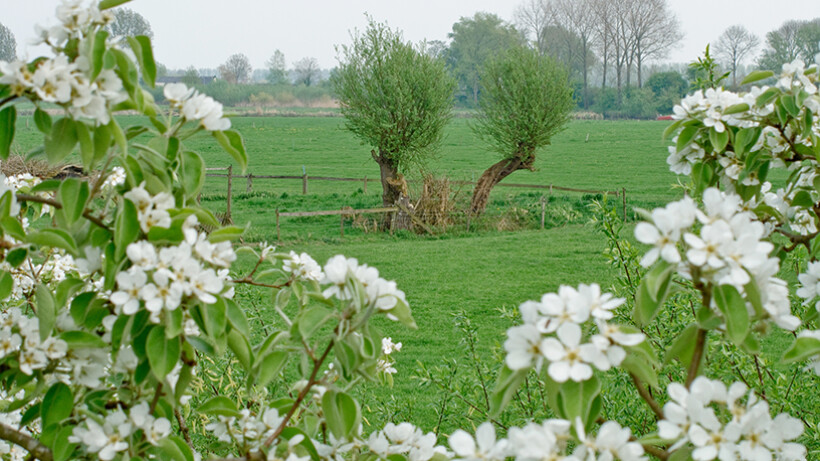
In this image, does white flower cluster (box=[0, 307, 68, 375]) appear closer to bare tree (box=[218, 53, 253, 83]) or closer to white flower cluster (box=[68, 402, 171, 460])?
white flower cluster (box=[68, 402, 171, 460])

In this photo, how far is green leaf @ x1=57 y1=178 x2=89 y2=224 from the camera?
3.30 ft

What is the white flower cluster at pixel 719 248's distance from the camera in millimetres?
829

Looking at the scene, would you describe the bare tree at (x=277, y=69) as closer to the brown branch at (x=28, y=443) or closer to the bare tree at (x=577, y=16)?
the bare tree at (x=577, y=16)

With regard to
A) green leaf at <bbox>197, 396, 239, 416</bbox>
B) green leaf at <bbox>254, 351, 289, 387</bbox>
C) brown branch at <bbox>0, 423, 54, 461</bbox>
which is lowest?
brown branch at <bbox>0, 423, 54, 461</bbox>

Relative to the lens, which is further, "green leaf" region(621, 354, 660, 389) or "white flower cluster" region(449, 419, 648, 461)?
"green leaf" region(621, 354, 660, 389)

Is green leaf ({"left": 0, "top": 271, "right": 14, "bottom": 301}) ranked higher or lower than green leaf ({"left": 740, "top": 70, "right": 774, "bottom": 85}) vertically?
lower

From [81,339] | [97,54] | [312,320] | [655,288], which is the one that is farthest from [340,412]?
[97,54]

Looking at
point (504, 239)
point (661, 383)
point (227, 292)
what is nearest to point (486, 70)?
point (504, 239)

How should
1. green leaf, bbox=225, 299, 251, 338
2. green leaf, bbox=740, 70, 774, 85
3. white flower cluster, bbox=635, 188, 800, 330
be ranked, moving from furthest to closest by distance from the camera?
green leaf, bbox=740, 70, 774, 85
green leaf, bbox=225, 299, 251, 338
white flower cluster, bbox=635, 188, 800, 330

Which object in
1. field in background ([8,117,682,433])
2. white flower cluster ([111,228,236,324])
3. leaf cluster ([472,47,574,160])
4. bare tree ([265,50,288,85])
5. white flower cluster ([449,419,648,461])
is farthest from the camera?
bare tree ([265,50,288,85])

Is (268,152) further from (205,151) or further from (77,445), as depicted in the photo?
(77,445)

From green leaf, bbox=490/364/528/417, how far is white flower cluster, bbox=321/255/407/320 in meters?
0.18

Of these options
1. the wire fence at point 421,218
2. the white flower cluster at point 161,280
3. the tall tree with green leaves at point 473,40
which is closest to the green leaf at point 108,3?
the white flower cluster at point 161,280

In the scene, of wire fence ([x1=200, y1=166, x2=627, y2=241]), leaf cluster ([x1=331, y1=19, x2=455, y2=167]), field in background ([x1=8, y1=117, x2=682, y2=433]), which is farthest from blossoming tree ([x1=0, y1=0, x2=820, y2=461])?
leaf cluster ([x1=331, y1=19, x2=455, y2=167])
